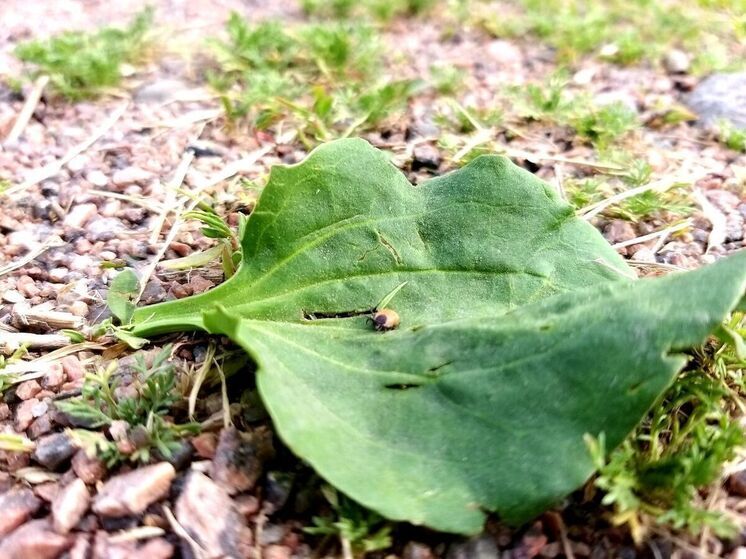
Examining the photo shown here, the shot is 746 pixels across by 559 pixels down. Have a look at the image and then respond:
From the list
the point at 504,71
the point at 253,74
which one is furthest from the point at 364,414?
the point at 504,71

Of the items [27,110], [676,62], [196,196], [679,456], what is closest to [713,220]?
[679,456]

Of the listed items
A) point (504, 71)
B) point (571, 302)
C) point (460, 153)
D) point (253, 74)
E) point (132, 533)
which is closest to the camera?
point (132, 533)

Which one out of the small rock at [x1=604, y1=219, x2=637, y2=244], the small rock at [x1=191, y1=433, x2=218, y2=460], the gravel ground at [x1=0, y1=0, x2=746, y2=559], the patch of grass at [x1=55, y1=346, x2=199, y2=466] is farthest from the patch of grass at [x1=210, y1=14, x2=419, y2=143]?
the small rock at [x1=191, y1=433, x2=218, y2=460]

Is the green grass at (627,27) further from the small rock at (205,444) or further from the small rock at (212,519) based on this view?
the small rock at (212,519)

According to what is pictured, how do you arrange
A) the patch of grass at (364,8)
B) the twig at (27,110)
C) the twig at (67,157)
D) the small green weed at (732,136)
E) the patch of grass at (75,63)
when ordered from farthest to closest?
the patch of grass at (364,8) → the patch of grass at (75,63) → the twig at (27,110) → the small green weed at (732,136) → the twig at (67,157)

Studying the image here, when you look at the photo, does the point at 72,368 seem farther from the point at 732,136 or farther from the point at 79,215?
the point at 732,136

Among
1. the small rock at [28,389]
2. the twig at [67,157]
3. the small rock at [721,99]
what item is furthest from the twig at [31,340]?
the small rock at [721,99]

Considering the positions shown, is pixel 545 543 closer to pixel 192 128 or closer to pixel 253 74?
pixel 192 128
